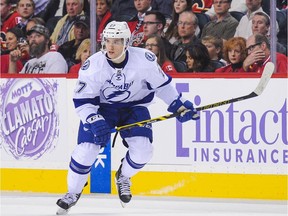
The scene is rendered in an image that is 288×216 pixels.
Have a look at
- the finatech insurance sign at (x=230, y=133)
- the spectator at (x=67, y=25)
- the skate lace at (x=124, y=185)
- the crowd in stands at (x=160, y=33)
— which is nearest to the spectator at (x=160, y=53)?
the crowd in stands at (x=160, y=33)

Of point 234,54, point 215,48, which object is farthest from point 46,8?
point 234,54

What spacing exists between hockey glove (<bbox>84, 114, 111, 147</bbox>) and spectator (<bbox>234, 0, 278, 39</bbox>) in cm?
132

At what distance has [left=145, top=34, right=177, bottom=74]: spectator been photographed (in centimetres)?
682

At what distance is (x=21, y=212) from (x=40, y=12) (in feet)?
5.77

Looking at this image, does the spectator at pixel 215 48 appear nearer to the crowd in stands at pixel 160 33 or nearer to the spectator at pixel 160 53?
the crowd in stands at pixel 160 33

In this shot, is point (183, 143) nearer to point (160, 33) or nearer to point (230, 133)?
point (230, 133)

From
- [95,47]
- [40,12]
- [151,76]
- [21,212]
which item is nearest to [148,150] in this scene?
[151,76]

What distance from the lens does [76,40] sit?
7102 mm

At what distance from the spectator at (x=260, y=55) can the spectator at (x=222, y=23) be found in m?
0.14

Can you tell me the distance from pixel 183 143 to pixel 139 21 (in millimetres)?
842

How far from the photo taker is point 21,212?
236 inches

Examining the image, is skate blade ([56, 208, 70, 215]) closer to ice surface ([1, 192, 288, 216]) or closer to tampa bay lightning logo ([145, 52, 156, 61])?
ice surface ([1, 192, 288, 216])

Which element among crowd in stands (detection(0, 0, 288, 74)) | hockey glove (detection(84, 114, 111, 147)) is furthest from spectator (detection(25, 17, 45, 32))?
hockey glove (detection(84, 114, 111, 147))

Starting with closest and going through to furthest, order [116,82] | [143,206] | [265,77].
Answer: [116,82]
[265,77]
[143,206]
